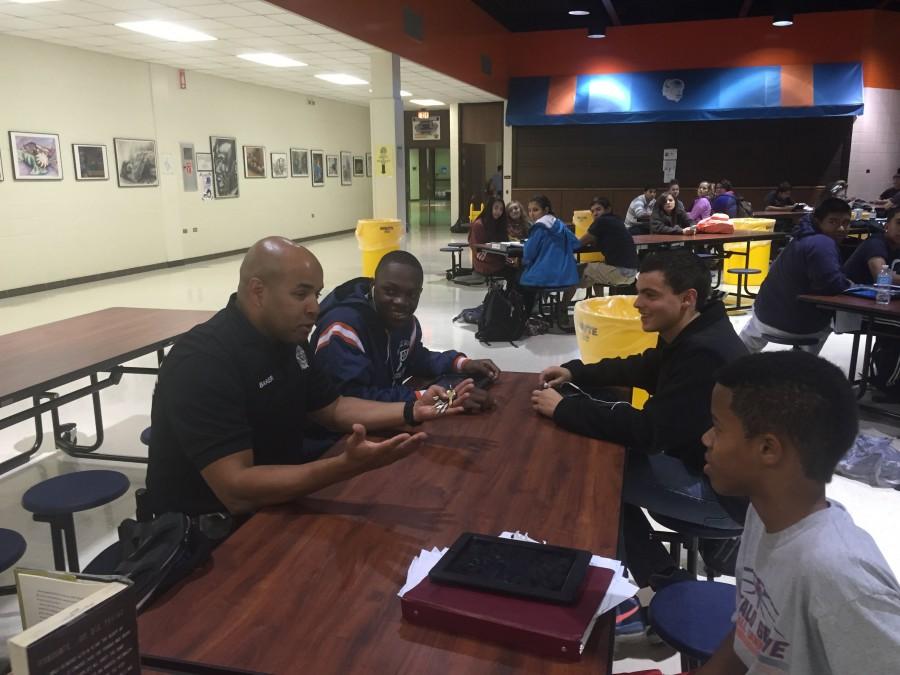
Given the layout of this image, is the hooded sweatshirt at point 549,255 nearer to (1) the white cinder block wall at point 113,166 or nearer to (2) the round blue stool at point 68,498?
(2) the round blue stool at point 68,498

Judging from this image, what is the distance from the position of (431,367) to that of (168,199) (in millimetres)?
9848

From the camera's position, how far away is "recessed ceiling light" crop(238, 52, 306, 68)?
10.2 m

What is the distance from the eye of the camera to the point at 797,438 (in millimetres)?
1177

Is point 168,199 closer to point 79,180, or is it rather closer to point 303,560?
point 79,180

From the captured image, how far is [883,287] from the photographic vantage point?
443cm

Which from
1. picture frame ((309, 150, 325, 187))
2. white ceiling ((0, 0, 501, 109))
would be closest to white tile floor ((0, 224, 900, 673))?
picture frame ((309, 150, 325, 187))

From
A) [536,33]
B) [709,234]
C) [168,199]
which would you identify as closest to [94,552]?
[709,234]

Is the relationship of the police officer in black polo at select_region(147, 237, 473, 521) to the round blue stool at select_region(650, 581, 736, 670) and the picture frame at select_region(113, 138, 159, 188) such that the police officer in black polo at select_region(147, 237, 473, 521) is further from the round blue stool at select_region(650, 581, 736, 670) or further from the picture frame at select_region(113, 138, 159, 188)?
the picture frame at select_region(113, 138, 159, 188)

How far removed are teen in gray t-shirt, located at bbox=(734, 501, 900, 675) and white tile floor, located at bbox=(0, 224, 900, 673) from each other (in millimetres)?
1163

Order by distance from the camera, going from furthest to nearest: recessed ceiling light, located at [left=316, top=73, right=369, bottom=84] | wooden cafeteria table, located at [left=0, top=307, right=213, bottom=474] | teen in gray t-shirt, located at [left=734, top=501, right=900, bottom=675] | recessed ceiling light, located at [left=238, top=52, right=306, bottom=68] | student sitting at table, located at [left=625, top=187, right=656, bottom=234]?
recessed ceiling light, located at [left=316, top=73, right=369, bottom=84]
student sitting at table, located at [left=625, top=187, right=656, bottom=234]
recessed ceiling light, located at [left=238, top=52, right=306, bottom=68]
wooden cafeteria table, located at [left=0, top=307, right=213, bottom=474]
teen in gray t-shirt, located at [left=734, top=501, right=900, bottom=675]

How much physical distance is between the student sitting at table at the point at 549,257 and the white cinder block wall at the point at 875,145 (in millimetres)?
9489

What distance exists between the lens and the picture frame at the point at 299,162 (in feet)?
49.3

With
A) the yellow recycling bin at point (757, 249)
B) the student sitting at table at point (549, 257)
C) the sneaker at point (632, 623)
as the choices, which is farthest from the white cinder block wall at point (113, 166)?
the sneaker at point (632, 623)

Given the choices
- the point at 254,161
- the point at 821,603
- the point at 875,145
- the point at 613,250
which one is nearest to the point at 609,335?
the point at 821,603
